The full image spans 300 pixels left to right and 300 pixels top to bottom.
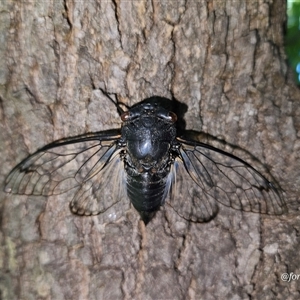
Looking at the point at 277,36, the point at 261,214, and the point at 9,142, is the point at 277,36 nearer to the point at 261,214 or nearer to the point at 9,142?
the point at 261,214

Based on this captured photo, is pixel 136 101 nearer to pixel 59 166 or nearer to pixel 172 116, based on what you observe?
pixel 172 116

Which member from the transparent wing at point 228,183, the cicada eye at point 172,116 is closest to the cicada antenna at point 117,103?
the cicada eye at point 172,116

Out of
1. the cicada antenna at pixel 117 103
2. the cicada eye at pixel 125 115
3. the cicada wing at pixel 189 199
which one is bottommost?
the cicada wing at pixel 189 199

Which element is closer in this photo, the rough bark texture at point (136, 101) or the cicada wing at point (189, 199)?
the rough bark texture at point (136, 101)

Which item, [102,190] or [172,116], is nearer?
[172,116]

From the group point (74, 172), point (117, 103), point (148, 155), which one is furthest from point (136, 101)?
point (74, 172)

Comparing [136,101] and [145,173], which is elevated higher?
[136,101]

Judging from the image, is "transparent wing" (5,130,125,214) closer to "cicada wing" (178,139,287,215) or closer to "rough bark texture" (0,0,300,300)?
"rough bark texture" (0,0,300,300)

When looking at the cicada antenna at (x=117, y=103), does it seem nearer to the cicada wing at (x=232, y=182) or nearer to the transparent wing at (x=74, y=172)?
the transparent wing at (x=74, y=172)
